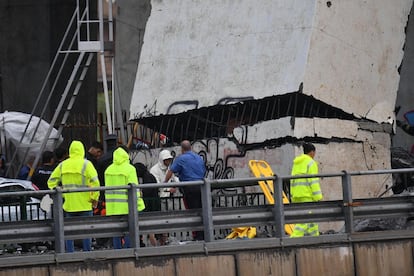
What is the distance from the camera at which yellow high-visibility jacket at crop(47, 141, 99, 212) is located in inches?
690

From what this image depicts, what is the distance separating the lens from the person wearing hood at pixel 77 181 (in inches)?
689

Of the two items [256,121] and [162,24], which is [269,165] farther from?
[162,24]

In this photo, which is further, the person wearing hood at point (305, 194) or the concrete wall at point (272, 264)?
the person wearing hood at point (305, 194)

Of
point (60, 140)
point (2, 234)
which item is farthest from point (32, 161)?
point (2, 234)

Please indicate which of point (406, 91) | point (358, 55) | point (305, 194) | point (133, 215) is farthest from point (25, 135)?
point (133, 215)

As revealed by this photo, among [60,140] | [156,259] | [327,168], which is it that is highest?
[60,140]

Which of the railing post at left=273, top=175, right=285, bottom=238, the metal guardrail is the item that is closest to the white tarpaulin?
the metal guardrail

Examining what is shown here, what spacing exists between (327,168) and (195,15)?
4.57 m

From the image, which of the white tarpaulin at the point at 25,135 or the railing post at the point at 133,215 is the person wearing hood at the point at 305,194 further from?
the white tarpaulin at the point at 25,135

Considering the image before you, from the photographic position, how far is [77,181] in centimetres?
1789

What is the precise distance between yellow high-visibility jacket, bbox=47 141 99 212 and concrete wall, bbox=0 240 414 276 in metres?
2.43

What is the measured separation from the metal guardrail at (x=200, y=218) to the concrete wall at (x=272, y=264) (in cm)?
26

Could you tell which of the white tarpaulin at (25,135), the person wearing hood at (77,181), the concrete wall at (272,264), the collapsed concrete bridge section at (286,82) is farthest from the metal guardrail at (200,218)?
the white tarpaulin at (25,135)

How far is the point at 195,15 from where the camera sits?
25.6 m
